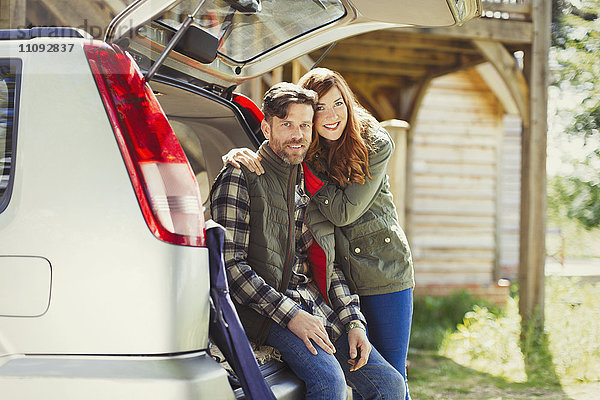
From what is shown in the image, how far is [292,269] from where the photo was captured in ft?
7.54

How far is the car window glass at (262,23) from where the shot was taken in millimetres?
2432

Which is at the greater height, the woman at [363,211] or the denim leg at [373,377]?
the woman at [363,211]

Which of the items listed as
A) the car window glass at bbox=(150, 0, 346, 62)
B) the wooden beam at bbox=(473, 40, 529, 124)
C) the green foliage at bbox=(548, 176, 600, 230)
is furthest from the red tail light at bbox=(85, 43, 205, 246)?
the green foliage at bbox=(548, 176, 600, 230)

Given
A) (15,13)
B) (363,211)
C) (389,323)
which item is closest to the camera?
(363,211)

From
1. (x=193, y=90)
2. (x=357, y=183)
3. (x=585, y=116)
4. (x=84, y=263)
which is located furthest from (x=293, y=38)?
(x=585, y=116)

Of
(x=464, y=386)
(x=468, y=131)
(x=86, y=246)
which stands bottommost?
(x=464, y=386)

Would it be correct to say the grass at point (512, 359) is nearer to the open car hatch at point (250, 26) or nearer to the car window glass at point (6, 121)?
the open car hatch at point (250, 26)

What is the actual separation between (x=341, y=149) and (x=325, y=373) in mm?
846

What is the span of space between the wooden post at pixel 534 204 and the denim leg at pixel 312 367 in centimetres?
463

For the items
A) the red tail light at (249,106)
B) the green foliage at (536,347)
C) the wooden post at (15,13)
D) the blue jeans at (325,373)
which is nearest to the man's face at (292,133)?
the blue jeans at (325,373)

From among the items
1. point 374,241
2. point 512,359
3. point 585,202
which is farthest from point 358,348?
point 585,202

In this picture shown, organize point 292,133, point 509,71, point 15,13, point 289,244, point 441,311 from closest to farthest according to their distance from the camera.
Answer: point 289,244
point 292,133
point 15,13
point 509,71
point 441,311

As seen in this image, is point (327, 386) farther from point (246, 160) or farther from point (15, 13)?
point (15, 13)

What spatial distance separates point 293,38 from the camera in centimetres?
280
